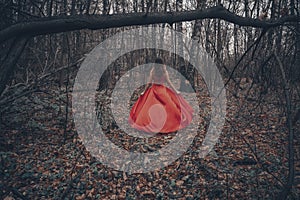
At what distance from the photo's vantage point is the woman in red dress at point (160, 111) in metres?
5.96

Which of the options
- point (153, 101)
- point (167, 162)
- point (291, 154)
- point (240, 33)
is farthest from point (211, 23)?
point (291, 154)

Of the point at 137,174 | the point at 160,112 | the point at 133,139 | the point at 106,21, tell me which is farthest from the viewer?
the point at 160,112

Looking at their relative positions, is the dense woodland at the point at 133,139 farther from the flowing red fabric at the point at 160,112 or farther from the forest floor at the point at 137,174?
the flowing red fabric at the point at 160,112

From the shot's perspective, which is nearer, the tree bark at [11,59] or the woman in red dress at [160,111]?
the tree bark at [11,59]

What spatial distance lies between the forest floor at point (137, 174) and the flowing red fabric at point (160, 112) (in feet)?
1.16

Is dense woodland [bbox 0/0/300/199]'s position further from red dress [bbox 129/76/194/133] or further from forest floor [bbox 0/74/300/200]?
red dress [bbox 129/76/194/133]

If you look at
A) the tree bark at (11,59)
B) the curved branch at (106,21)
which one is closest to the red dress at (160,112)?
the curved branch at (106,21)

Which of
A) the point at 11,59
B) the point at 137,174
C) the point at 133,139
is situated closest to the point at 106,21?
the point at 11,59

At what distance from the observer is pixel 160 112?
238 inches

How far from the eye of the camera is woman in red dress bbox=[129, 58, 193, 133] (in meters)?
5.96

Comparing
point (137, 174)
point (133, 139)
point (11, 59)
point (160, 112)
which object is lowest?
point (137, 174)

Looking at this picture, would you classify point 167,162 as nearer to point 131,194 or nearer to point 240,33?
point 131,194

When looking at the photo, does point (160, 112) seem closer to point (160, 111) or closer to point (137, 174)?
point (160, 111)

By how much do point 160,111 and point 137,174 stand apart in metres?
2.00
